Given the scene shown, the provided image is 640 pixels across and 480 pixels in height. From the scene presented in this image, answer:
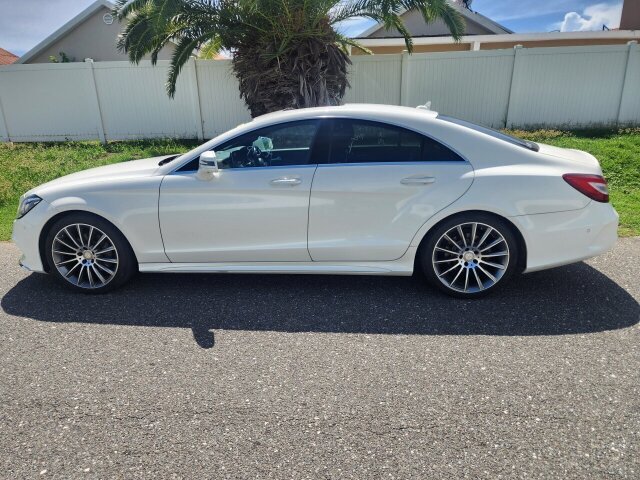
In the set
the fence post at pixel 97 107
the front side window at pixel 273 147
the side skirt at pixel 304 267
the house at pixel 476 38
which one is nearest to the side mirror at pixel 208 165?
the front side window at pixel 273 147

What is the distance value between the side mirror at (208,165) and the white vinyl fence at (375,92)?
9336mm

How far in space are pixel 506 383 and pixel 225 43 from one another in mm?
9272

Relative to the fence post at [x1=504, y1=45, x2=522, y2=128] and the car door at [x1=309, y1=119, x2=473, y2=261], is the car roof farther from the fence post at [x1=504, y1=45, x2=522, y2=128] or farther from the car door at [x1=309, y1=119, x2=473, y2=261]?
the fence post at [x1=504, y1=45, x2=522, y2=128]

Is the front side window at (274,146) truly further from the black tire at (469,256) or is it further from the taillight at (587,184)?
the taillight at (587,184)

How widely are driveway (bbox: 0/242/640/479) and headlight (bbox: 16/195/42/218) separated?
707mm

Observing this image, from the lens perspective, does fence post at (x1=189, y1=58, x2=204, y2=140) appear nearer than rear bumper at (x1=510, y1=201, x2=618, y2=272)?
No

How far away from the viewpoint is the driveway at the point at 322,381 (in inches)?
88.8

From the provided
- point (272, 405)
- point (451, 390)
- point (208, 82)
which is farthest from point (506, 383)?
point (208, 82)

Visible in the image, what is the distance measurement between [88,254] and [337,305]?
7.13ft

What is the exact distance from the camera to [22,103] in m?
13.0

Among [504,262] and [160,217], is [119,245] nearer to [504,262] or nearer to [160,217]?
[160,217]

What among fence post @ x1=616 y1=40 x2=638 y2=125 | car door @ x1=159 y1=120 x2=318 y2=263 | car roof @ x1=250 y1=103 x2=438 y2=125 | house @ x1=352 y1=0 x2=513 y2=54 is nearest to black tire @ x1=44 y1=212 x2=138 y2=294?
car door @ x1=159 y1=120 x2=318 y2=263

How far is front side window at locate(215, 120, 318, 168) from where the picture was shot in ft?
12.8

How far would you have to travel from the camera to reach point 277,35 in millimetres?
9180
